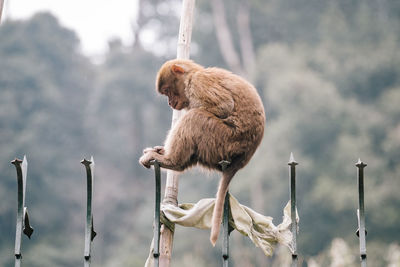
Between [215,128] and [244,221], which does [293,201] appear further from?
[215,128]

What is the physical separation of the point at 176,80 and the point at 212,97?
490mm

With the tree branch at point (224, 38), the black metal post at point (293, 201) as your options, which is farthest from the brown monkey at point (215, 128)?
the tree branch at point (224, 38)

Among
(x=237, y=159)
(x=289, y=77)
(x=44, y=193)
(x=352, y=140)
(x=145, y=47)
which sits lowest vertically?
A: (x=237, y=159)

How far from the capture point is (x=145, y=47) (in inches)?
1053

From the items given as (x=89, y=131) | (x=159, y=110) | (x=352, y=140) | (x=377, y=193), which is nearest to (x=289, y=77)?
(x=352, y=140)

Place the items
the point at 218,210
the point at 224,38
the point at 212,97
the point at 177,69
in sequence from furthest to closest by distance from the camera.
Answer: the point at 224,38 < the point at 177,69 < the point at 212,97 < the point at 218,210

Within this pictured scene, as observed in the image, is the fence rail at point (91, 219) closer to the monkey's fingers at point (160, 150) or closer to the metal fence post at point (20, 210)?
the metal fence post at point (20, 210)

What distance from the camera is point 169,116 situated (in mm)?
24484

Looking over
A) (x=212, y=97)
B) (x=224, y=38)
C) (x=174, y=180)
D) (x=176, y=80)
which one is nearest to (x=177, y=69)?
(x=176, y=80)

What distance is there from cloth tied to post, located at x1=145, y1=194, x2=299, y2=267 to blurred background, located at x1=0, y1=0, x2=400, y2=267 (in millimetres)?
12602

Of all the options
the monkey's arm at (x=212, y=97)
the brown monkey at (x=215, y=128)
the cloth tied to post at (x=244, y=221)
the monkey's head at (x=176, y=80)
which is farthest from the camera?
the monkey's head at (x=176, y=80)

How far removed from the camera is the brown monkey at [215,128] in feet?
12.0

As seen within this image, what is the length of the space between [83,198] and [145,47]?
8.18 m

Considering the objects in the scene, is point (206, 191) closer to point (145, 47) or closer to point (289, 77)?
point (289, 77)
